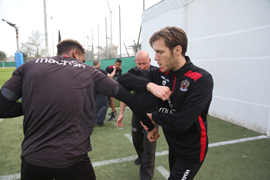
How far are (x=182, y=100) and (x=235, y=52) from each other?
4.78m

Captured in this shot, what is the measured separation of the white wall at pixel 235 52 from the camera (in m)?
4.59

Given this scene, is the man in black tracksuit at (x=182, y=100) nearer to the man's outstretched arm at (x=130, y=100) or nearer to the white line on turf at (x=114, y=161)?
the man's outstretched arm at (x=130, y=100)

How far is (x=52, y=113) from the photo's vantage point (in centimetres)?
129

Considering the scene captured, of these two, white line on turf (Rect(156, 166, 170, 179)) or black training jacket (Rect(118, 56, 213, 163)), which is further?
white line on turf (Rect(156, 166, 170, 179))

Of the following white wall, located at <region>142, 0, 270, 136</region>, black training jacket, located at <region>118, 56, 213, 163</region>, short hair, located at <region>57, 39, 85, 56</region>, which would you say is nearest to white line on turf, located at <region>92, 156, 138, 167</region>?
black training jacket, located at <region>118, 56, 213, 163</region>

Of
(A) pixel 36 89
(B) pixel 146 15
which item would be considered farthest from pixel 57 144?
(B) pixel 146 15

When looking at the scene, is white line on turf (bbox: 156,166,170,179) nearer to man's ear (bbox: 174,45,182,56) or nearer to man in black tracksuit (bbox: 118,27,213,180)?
man in black tracksuit (bbox: 118,27,213,180)

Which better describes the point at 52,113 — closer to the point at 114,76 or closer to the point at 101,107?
the point at 101,107

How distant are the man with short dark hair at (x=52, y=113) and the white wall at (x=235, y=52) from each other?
16.1ft

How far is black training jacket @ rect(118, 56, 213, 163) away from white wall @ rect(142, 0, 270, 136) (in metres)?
4.08

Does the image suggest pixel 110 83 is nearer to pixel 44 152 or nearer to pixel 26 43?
pixel 44 152

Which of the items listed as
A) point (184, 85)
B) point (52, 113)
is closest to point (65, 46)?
point (52, 113)

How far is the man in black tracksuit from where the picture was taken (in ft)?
4.60

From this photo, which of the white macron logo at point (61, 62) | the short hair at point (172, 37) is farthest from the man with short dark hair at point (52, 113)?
the short hair at point (172, 37)
